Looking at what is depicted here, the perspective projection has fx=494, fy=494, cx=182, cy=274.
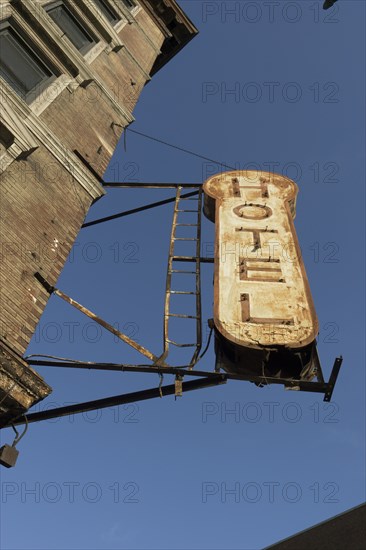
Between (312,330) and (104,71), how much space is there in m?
8.14

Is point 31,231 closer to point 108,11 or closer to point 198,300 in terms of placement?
point 198,300

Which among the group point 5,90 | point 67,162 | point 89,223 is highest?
point 5,90

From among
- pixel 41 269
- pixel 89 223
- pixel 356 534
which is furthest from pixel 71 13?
pixel 356 534

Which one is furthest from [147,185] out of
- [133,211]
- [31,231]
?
[31,231]

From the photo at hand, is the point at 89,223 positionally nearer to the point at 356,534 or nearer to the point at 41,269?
the point at 41,269

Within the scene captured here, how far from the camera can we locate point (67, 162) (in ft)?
28.9

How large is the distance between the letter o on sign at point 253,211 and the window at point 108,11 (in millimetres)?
7499

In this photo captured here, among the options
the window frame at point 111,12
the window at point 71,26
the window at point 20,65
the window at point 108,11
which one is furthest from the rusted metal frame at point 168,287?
the window at point 108,11

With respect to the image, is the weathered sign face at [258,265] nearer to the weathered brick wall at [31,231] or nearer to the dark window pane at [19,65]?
the weathered brick wall at [31,231]

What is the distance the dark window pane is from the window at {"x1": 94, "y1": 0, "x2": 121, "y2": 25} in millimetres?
4301

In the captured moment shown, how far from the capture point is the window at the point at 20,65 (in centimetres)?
889

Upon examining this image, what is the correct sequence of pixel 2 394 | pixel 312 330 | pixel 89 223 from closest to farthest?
pixel 2 394
pixel 312 330
pixel 89 223

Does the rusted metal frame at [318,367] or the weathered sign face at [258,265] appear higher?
the weathered sign face at [258,265]

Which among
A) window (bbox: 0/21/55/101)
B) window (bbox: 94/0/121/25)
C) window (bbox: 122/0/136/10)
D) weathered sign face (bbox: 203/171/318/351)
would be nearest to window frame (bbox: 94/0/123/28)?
window (bbox: 94/0/121/25)
